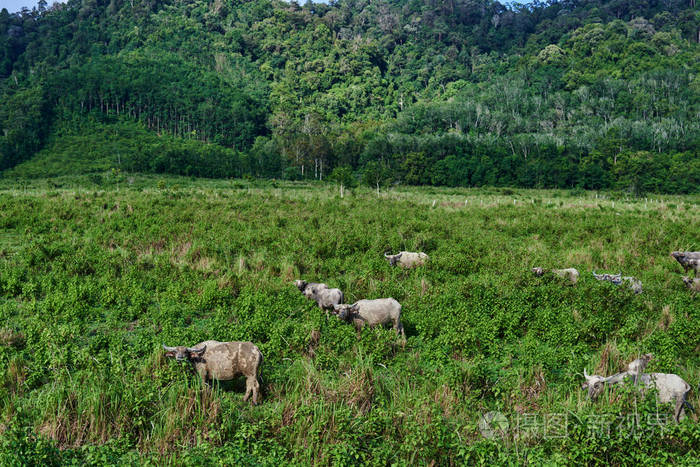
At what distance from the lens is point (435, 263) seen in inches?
475

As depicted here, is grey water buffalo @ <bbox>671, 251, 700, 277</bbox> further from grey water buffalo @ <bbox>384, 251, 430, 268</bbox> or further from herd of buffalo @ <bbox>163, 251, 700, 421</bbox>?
herd of buffalo @ <bbox>163, 251, 700, 421</bbox>

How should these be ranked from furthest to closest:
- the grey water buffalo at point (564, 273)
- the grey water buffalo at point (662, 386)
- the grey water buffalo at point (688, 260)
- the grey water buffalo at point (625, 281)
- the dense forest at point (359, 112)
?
the dense forest at point (359, 112) → the grey water buffalo at point (688, 260) → the grey water buffalo at point (564, 273) → the grey water buffalo at point (625, 281) → the grey water buffalo at point (662, 386)

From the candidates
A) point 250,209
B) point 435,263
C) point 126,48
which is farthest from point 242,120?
point 435,263

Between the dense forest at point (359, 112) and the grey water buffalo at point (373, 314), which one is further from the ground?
the dense forest at point (359, 112)

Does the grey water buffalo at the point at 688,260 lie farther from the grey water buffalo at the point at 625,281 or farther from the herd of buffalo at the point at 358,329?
the herd of buffalo at the point at 358,329

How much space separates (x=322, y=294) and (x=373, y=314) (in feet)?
5.37

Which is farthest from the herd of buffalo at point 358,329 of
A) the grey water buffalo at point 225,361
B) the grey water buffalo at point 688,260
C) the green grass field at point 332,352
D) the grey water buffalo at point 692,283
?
the grey water buffalo at point 688,260

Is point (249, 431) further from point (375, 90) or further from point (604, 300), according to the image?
point (375, 90)

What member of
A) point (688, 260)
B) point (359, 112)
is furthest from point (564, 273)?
point (359, 112)

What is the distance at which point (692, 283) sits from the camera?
1030 centimetres

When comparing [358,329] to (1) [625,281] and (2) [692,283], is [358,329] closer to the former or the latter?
(1) [625,281]

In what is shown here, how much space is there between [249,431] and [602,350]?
19.0 ft

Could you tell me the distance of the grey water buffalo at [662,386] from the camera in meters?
5.07

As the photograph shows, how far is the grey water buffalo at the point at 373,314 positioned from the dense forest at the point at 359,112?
4146cm
